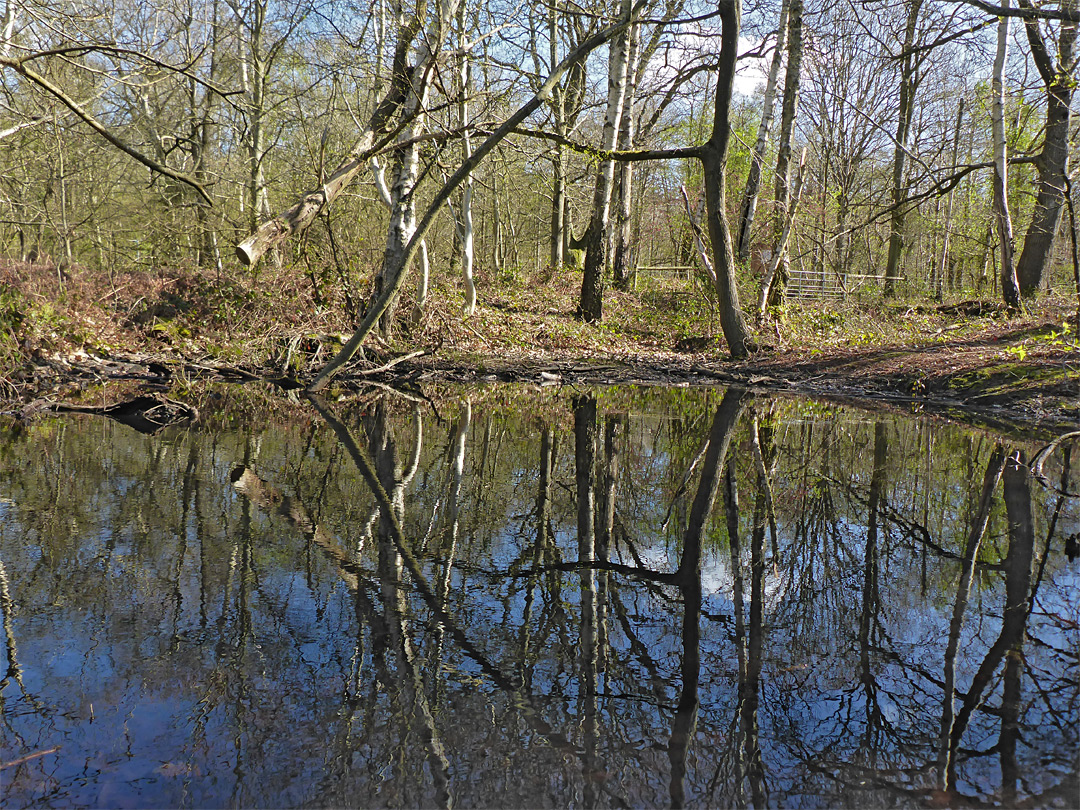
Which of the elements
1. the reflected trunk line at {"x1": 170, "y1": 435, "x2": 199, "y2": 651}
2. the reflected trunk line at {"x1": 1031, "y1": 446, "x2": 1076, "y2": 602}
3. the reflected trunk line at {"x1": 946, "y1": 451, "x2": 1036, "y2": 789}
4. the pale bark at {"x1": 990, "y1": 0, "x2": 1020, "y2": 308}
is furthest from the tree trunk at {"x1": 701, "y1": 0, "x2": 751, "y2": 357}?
the reflected trunk line at {"x1": 170, "y1": 435, "x2": 199, "y2": 651}

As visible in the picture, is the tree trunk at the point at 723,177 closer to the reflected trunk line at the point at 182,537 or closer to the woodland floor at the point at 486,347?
the woodland floor at the point at 486,347

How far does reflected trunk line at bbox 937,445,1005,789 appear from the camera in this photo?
2115 millimetres

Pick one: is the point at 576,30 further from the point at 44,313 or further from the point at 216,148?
the point at 44,313

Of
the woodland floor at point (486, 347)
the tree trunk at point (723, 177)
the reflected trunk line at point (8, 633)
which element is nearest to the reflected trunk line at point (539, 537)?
the reflected trunk line at point (8, 633)

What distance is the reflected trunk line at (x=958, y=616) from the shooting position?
83.3 inches

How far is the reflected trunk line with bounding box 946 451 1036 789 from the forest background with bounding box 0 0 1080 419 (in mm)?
3147

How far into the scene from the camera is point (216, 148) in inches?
949

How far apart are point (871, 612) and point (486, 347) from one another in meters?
12.1

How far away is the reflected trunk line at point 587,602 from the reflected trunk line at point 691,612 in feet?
0.74

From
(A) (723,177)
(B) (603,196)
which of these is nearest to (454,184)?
(A) (723,177)

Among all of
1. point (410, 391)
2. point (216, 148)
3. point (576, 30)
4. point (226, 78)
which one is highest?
point (576, 30)

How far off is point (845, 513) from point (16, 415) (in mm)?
7945

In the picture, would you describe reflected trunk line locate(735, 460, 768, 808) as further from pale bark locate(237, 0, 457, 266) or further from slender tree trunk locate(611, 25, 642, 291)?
slender tree trunk locate(611, 25, 642, 291)

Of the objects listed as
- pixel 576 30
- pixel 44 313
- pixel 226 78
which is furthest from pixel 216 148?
pixel 44 313
